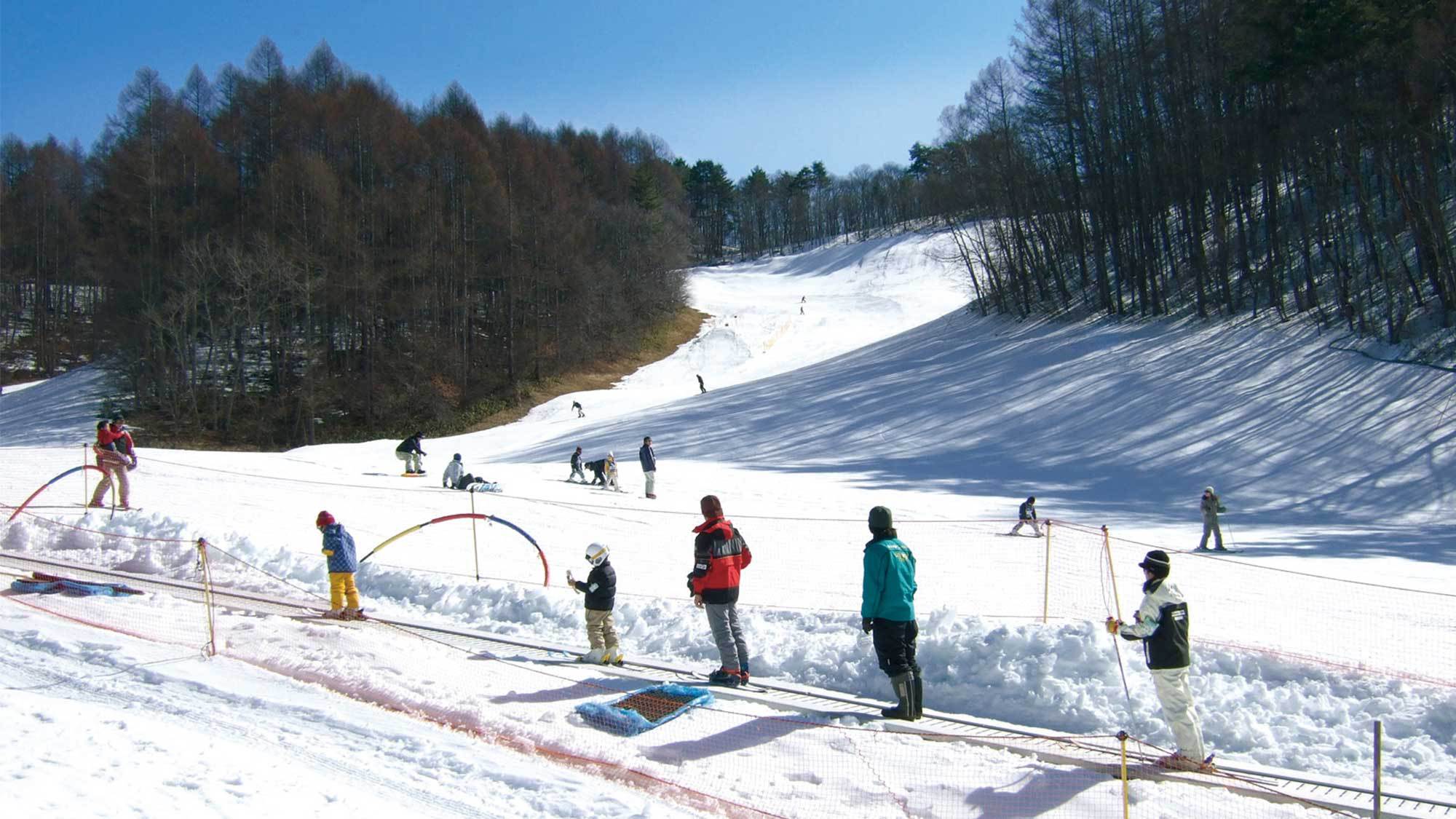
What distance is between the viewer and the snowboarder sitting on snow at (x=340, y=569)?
32.7 feet

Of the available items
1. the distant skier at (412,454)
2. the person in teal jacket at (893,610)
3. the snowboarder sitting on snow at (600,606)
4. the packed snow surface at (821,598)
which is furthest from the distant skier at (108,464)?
the person in teal jacket at (893,610)

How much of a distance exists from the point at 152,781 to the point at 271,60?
6084 cm

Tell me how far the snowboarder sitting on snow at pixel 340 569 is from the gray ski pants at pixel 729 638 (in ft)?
13.8

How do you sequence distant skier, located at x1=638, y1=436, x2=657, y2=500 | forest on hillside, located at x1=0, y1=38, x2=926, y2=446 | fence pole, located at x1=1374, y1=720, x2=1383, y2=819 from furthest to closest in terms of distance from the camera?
forest on hillside, located at x1=0, y1=38, x2=926, y2=446 < distant skier, located at x1=638, y1=436, x2=657, y2=500 < fence pole, located at x1=1374, y1=720, x2=1383, y2=819

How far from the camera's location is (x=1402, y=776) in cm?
628

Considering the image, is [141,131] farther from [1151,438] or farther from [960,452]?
[1151,438]

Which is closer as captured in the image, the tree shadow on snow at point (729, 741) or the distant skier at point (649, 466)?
the tree shadow on snow at point (729, 741)

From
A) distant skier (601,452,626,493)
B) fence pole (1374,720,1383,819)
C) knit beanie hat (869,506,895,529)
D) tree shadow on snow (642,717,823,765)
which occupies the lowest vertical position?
tree shadow on snow (642,717,823,765)

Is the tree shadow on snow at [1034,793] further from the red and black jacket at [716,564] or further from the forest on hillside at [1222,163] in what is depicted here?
the forest on hillside at [1222,163]

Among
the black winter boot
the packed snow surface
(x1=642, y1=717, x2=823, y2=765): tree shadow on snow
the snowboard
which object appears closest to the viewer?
the packed snow surface

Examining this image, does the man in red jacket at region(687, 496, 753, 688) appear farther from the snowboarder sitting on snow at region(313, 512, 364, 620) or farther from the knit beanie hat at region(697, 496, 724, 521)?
the snowboarder sitting on snow at region(313, 512, 364, 620)

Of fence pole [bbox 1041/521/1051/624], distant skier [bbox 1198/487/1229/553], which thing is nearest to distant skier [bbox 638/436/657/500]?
fence pole [bbox 1041/521/1051/624]

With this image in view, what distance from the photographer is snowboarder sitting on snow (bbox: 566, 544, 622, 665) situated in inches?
342

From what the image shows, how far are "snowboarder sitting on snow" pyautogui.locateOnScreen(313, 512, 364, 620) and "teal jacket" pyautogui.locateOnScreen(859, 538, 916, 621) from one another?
5.81m
